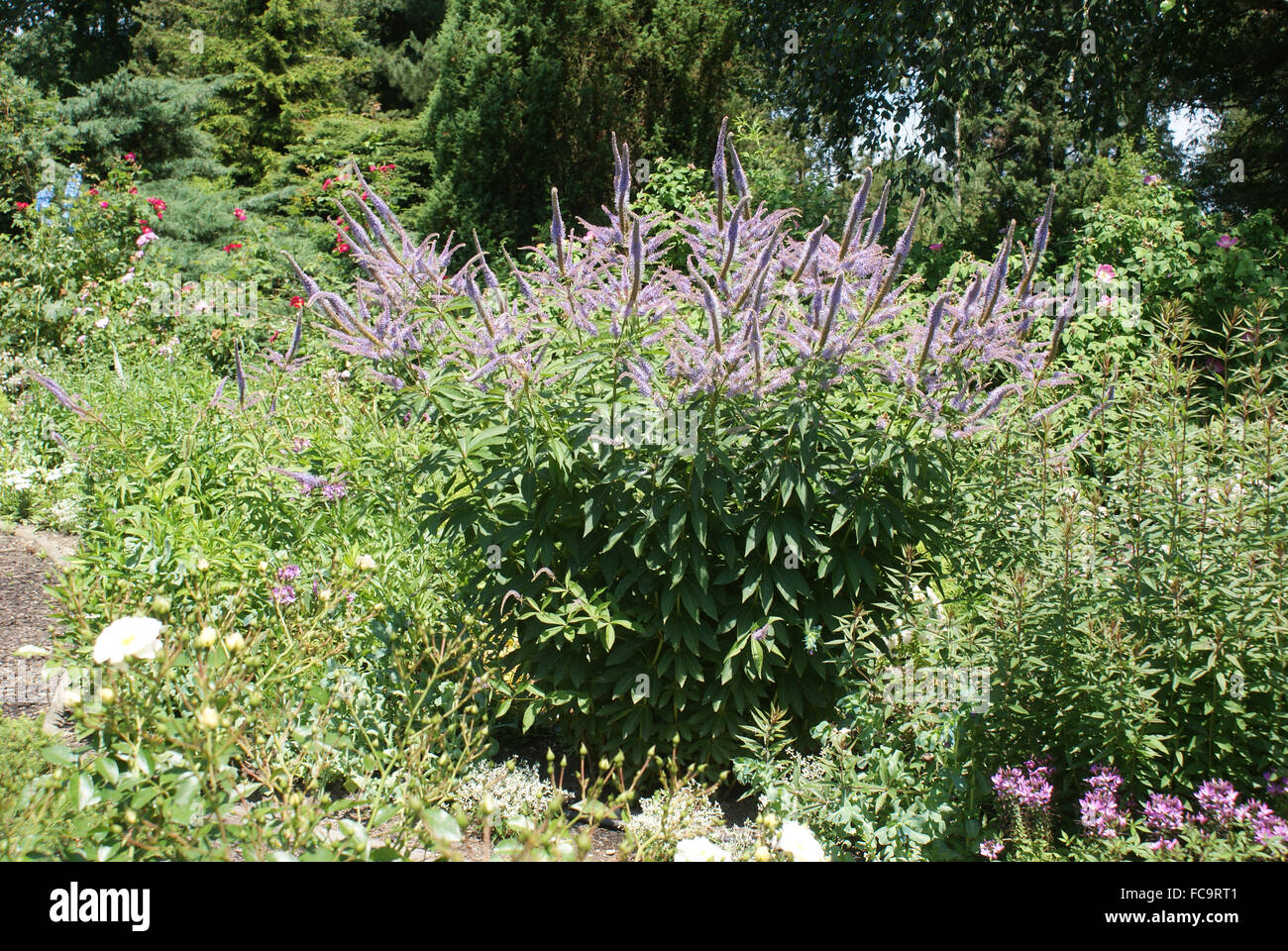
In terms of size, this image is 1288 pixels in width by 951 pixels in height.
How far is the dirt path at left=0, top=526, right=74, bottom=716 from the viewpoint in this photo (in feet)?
13.1

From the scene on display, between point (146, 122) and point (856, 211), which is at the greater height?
point (146, 122)

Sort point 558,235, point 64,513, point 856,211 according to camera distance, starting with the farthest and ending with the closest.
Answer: point 64,513, point 558,235, point 856,211

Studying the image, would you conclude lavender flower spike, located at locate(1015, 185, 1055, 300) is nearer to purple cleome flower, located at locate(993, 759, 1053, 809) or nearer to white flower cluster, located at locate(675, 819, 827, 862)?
purple cleome flower, located at locate(993, 759, 1053, 809)

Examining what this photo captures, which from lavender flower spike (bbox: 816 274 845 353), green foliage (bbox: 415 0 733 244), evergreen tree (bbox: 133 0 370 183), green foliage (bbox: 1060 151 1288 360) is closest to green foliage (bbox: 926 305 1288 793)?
lavender flower spike (bbox: 816 274 845 353)

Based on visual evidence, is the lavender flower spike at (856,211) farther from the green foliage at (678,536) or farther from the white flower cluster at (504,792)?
the white flower cluster at (504,792)

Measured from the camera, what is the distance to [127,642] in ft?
6.63

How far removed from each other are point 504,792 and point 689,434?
1.56 meters

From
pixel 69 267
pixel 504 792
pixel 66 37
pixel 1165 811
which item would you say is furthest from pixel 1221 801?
pixel 66 37

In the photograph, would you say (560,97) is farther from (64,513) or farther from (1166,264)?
(64,513)

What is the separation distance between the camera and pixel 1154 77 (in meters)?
13.7

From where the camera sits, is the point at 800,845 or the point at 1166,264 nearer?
the point at 800,845

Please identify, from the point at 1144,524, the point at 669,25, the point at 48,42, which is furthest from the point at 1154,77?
the point at 48,42

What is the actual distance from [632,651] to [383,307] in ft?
5.05

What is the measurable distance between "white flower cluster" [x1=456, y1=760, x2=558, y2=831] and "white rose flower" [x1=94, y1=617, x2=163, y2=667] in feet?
5.17
